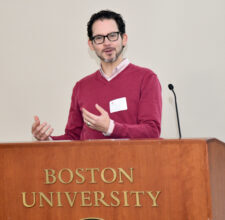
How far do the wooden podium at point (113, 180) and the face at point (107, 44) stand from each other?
3.48ft

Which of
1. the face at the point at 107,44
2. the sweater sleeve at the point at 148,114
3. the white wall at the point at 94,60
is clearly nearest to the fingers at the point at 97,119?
the sweater sleeve at the point at 148,114

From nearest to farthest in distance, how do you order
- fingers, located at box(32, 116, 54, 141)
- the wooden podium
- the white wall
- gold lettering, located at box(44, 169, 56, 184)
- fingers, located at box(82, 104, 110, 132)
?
the wooden podium → gold lettering, located at box(44, 169, 56, 184) → fingers, located at box(82, 104, 110, 132) → fingers, located at box(32, 116, 54, 141) → the white wall

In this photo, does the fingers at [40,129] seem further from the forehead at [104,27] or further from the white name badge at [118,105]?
the forehead at [104,27]

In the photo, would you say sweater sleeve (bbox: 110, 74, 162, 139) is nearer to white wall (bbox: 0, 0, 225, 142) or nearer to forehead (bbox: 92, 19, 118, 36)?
forehead (bbox: 92, 19, 118, 36)

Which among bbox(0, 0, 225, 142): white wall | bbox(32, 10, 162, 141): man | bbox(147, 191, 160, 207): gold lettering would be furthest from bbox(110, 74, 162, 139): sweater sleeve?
bbox(0, 0, 225, 142): white wall

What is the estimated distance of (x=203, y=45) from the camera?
3.33m

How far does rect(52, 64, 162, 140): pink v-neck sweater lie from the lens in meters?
2.24

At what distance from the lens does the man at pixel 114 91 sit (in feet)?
7.50

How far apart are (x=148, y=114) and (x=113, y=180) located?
86 cm

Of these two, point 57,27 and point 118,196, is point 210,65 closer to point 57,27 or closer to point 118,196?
point 57,27

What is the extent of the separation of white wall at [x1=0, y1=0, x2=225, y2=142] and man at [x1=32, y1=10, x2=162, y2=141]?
0.97m

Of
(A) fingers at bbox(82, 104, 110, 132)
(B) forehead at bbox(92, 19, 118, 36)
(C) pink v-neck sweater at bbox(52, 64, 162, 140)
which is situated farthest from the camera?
(B) forehead at bbox(92, 19, 118, 36)

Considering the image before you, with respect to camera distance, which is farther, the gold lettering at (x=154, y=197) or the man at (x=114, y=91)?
the man at (x=114, y=91)

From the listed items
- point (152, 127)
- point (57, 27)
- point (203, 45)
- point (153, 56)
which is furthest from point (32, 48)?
point (152, 127)
